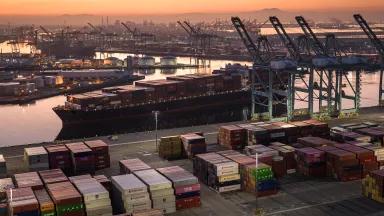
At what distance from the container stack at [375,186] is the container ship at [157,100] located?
48.7 m

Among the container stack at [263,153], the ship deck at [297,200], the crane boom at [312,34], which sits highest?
the crane boom at [312,34]

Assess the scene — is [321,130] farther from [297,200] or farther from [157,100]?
[157,100]

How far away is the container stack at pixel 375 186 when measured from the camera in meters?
30.9

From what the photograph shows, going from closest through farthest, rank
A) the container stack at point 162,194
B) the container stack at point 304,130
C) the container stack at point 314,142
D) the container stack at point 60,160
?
the container stack at point 162,194, the container stack at point 60,160, the container stack at point 314,142, the container stack at point 304,130

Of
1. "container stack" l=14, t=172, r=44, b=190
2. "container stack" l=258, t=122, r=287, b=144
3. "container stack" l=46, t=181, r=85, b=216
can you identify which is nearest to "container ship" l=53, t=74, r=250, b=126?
"container stack" l=258, t=122, r=287, b=144

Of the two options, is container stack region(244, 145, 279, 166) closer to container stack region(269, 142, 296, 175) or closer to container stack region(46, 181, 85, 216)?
container stack region(269, 142, 296, 175)

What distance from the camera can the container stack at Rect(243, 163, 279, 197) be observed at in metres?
32.2

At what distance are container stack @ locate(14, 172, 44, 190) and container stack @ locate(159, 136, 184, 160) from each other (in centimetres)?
1274

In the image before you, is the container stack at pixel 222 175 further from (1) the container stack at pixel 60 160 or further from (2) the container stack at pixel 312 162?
(1) the container stack at pixel 60 160

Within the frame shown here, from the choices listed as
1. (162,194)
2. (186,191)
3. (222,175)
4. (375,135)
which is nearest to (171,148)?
(222,175)

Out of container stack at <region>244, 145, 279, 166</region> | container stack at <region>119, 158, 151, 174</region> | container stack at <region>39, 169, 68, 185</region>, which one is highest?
container stack at <region>244, 145, 279, 166</region>

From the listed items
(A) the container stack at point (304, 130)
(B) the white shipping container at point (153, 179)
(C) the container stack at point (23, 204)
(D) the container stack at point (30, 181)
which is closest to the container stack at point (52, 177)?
(D) the container stack at point (30, 181)

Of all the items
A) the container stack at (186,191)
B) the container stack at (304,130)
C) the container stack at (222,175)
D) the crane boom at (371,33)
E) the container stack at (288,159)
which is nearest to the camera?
the container stack at (186,191)

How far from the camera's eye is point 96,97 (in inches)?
2972
